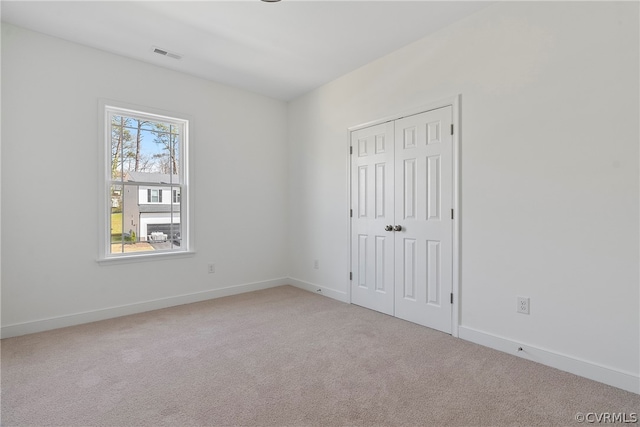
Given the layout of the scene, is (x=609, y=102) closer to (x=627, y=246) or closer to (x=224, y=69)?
(x=627, y=246)

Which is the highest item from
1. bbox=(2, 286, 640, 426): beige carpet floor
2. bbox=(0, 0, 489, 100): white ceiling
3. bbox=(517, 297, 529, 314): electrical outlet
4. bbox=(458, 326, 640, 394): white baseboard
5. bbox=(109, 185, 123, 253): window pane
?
bbox=(0, 0, 489, 100): white ceiling

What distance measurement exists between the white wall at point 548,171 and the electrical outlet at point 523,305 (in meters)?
0.05

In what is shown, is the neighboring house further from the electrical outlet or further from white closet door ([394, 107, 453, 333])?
the electrical outlet

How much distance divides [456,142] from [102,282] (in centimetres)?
383

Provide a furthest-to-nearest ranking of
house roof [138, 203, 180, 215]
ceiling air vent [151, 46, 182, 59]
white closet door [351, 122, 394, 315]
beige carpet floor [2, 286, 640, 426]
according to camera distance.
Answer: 1. house roof [138, 203, 180, 215]
2. white closet door [351, 122, 394, 315]
3. ceiling air vent [151, 46, 182, 59]
4. beige carpet floor [2, 286, 640, 426]

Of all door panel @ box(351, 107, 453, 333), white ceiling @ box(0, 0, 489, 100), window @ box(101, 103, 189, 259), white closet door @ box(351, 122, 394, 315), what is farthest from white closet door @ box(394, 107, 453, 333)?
window @ box(101, 103, 189, 259)

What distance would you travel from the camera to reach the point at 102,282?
135 inches

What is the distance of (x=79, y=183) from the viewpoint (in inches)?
129

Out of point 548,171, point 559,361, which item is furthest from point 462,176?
point 559,361

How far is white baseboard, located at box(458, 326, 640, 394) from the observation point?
2066 millimetres

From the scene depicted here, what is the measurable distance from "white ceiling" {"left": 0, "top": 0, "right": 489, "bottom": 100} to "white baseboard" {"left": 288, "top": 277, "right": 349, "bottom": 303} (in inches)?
110

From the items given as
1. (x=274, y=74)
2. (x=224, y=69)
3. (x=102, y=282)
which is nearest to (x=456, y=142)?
(x=274, y=74)

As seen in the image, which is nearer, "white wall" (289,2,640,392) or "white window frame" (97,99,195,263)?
"white wall" (289,2,640,392)

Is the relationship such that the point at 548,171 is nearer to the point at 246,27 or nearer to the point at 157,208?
the point at 246,27
